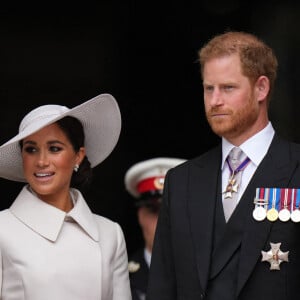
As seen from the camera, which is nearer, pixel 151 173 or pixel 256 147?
pixel 256 147

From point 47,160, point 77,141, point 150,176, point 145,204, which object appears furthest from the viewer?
point 150,176

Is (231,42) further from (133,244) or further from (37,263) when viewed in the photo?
(133,244)

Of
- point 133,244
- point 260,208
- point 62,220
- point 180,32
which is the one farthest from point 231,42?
point 133,244

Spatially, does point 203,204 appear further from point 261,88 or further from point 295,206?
point 261,88

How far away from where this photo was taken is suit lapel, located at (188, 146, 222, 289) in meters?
4.41

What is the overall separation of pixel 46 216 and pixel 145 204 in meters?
1.70

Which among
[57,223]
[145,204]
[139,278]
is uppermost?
[57,223]

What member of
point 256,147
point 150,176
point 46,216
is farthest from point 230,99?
point 150,176

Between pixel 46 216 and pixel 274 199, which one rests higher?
pixel 274 199

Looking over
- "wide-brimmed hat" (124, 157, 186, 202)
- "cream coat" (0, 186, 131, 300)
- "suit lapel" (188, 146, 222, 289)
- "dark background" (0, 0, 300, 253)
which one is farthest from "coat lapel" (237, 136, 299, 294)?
"dark background" (0, 0, 300, 253)

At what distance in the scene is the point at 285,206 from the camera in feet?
14.4

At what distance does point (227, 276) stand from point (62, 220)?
0.66 meters

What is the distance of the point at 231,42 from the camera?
451 centimetres

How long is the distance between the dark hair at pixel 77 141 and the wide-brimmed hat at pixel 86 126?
0.03 meters
